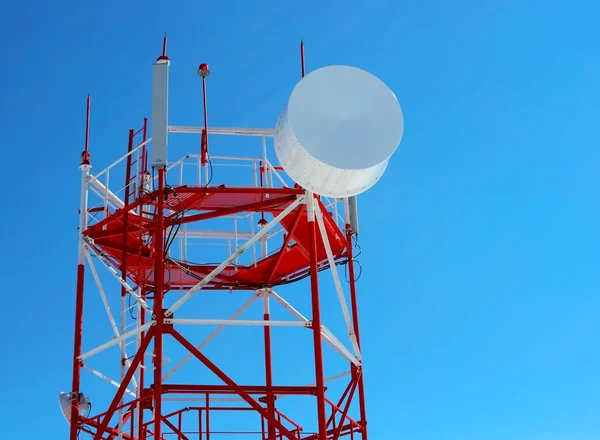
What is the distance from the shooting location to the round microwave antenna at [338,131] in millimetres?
26000

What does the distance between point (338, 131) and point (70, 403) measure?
39.1ft

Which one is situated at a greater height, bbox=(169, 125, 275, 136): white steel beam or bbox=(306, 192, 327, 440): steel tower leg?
bbox=(169, 125, 275, 136): white steel beam

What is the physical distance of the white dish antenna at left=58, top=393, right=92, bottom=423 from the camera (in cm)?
2847

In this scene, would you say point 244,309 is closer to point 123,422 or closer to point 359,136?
point 123,422

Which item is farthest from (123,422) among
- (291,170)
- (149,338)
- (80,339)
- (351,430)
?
(291,170)

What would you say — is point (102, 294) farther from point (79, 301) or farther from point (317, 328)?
point (317, 328)

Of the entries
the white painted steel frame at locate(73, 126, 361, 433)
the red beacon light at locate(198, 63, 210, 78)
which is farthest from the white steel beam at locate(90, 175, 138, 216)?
the red beacon light at locate(198, 63, 210, 78)

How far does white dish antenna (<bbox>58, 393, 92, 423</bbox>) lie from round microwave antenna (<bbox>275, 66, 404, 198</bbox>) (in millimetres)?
9825

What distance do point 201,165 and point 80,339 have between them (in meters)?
6.96

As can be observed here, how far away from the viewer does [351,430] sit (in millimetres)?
29125

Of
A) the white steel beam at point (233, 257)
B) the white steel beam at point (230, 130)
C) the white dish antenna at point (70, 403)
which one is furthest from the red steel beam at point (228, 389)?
the white steel beam at point (230, 130)

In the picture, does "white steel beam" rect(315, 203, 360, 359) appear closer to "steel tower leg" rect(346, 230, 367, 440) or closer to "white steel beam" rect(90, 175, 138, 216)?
"steel tower leg" rect(346, 230, 367, 440)

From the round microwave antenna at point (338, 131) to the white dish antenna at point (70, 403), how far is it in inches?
387

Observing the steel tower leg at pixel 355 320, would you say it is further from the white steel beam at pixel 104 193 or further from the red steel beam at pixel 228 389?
the white steel beam at pixel 104 193
